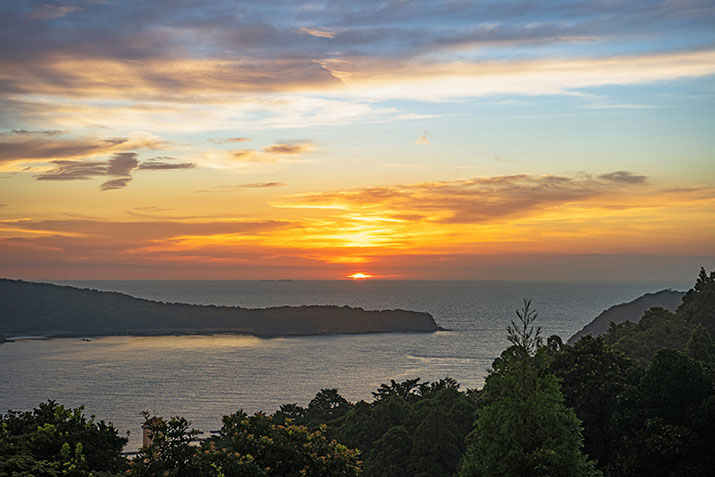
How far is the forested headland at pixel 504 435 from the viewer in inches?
842

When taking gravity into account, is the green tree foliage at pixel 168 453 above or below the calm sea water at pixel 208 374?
above

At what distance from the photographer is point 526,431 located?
22422 millimetres

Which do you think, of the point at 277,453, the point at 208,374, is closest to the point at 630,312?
the point at 208,374

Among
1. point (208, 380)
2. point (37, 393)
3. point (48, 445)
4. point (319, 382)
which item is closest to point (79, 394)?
point (37, 393)

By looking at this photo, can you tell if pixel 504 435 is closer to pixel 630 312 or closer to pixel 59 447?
pixel 59 447

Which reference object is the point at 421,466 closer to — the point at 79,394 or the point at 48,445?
the point at 48,445

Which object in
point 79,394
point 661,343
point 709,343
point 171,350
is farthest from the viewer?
point 171,350

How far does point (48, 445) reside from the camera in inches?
867

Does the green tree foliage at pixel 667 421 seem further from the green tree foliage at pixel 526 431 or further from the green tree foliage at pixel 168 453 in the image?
the green tree foliage at pixel 168 453

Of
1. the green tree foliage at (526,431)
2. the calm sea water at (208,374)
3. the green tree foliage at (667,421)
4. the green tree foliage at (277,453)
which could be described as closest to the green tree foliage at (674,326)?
the green tree foliage at (667,421)

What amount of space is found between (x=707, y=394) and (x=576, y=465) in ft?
39.4

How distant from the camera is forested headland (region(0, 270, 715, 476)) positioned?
21.4m

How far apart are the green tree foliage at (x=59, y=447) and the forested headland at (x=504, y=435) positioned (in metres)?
0.04

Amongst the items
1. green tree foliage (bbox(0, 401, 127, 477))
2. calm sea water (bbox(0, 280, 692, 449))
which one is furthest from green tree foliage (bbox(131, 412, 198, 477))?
calm sea water (bbox(0, 280, 692, 449))
